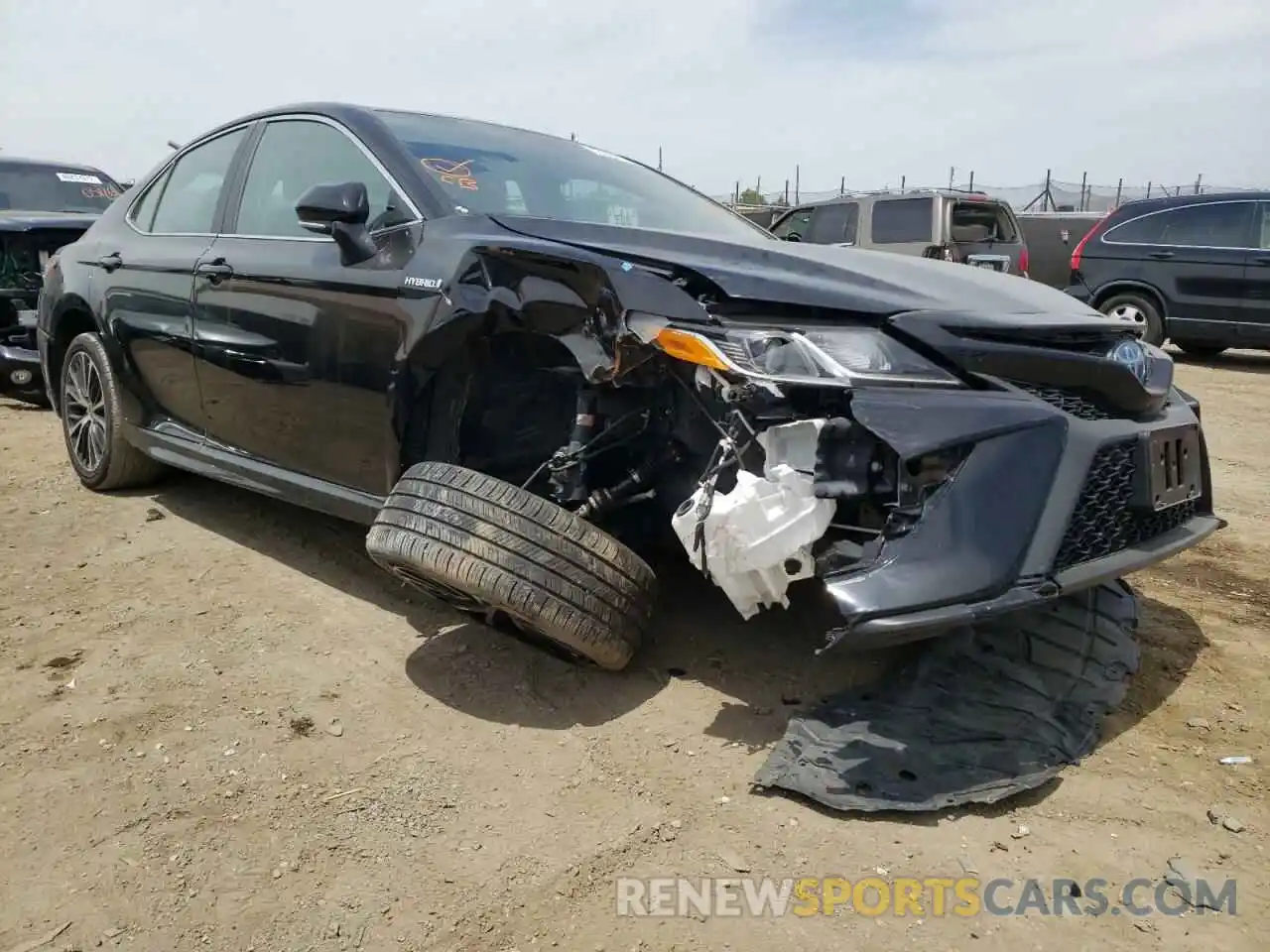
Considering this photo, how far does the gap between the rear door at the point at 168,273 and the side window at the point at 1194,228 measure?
30.4 ft

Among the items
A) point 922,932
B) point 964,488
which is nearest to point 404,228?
point 964,488

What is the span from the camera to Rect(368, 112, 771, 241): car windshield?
3.11 meters

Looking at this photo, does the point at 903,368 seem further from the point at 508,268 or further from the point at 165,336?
the point at 165,336

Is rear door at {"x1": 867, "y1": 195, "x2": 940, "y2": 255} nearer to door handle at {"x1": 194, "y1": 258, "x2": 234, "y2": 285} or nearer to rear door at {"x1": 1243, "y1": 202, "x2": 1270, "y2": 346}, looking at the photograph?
rear door at {"x1": 1243, "y1": 202, "x2": 1270, "y2": 346}

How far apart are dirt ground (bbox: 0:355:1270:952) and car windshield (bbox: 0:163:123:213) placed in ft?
19.1

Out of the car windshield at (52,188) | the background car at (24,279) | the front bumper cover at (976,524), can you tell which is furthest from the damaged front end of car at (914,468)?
the car windshield at (52,188)

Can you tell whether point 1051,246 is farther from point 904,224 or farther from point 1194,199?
point 904,224

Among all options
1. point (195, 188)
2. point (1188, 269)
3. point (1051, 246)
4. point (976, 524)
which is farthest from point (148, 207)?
point (1051, 246)

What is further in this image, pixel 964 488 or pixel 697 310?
pixel 697 310

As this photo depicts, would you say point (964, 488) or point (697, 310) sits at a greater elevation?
point (697, 310)

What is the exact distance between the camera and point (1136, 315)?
10.2 metres

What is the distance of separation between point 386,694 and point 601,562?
74 cm

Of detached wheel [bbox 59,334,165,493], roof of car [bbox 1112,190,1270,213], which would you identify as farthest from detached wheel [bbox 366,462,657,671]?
roof of car [bbox 1112,190,1270,213]

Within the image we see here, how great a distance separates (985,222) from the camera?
10914 mm
